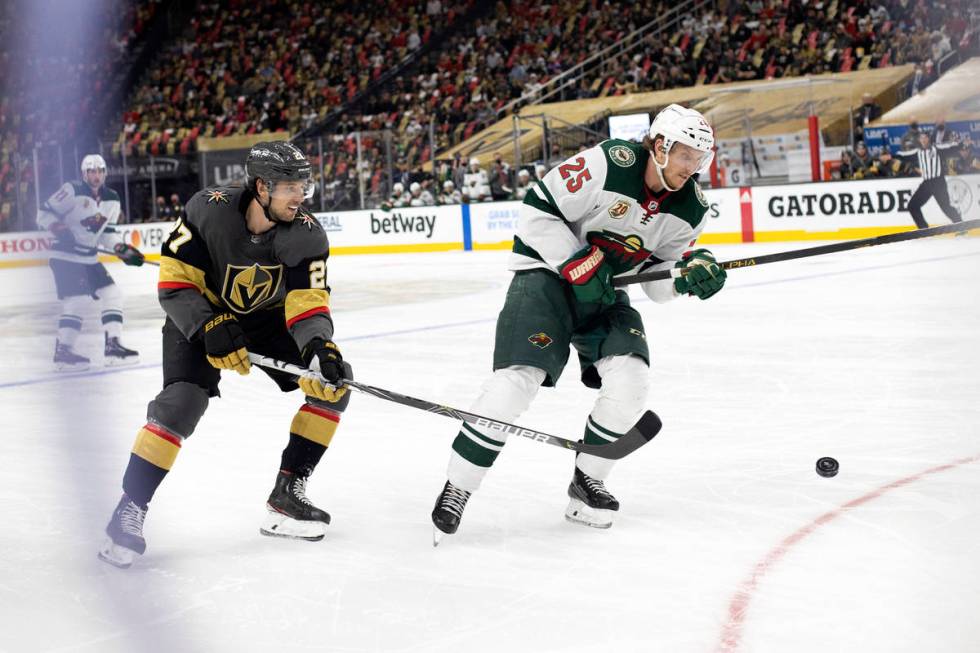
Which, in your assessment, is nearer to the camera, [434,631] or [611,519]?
[434,631]

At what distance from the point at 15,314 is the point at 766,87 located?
895 cm

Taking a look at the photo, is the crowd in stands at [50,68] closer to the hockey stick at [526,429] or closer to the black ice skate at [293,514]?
the hockey stick at [526,429]

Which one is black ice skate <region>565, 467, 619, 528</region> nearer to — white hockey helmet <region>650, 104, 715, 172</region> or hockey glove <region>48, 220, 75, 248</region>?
white hockey helmet <region>650, 104, 715, 172</region>

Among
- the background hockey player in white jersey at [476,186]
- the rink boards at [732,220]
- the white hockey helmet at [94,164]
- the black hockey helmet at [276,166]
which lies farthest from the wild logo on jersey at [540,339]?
the background hockey player in white jersey at [476,186]

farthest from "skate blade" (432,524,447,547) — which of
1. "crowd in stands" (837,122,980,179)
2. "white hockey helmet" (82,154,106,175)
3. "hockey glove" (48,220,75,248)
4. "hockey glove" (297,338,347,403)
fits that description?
"crowd in stands" (837,122,980,179)

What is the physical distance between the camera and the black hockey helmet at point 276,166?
9.55 ft

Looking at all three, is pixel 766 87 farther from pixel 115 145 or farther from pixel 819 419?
pixel 819 419

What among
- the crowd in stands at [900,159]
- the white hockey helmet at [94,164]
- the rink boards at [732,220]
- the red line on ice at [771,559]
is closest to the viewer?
the red line on ice at [771,559]

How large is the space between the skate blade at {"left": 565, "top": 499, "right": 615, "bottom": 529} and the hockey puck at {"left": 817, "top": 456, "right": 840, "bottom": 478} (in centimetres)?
73

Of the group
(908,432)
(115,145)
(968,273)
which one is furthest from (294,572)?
(115,145)

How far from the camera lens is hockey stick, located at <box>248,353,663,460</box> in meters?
3.02

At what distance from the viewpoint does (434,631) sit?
7.88 feet

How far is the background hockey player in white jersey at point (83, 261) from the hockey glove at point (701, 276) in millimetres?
4325

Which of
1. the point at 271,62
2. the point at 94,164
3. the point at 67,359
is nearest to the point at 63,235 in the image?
the point at 94,164
